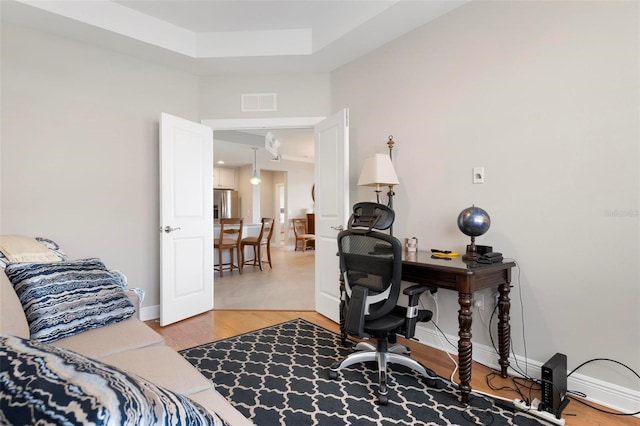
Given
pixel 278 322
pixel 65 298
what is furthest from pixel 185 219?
pixel 65 298

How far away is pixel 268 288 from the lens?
15.1 feet

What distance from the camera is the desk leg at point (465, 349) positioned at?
1786mm

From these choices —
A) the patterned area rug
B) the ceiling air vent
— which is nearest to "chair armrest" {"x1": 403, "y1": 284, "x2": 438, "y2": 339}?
the patterned area rug

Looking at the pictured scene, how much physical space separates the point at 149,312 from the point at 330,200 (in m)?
2.23

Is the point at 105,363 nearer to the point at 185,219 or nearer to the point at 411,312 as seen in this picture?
the point at 411,312

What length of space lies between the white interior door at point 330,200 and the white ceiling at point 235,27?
2.28ft

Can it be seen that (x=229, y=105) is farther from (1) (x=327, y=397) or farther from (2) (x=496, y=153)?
(1) (x=327, y=397)

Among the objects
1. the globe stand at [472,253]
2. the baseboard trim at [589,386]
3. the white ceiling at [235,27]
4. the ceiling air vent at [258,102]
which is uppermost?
the white ceiling at [235,27]

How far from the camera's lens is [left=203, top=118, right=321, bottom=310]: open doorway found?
3.65 meters

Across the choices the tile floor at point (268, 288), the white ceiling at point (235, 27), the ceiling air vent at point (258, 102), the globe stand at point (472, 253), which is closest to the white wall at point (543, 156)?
the globe stand at point (472, 253)

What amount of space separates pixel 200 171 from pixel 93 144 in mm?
978

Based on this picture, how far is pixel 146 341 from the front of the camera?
1570mm

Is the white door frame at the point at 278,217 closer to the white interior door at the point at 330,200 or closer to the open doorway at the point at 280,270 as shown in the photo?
the open doorway at the point at 280,270

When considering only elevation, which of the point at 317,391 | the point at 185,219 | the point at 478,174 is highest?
the point at 478,174
